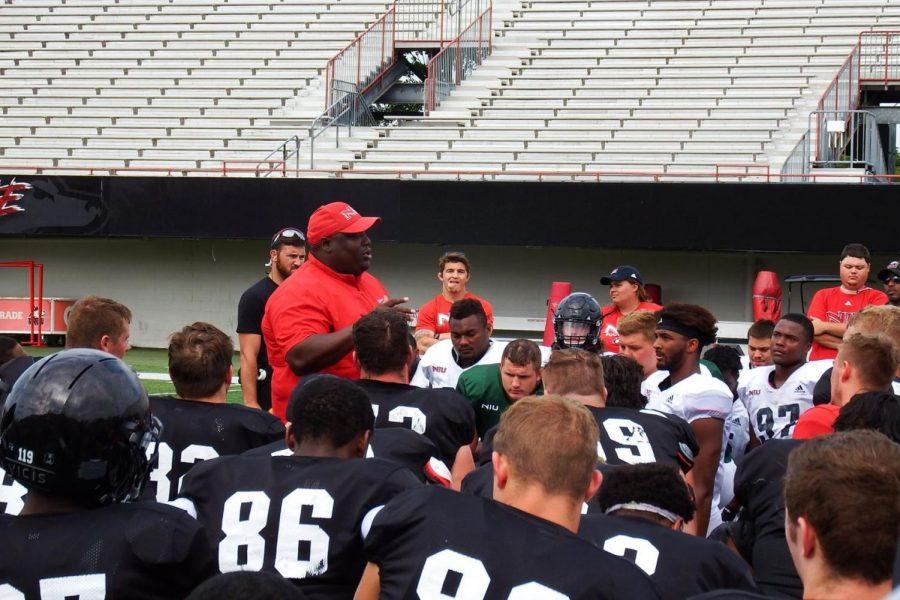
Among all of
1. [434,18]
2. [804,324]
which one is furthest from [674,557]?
[434,18]

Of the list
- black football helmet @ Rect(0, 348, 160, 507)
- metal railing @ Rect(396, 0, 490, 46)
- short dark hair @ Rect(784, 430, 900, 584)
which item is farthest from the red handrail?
black football helmet @ Rect(0, 348, 160, 507)

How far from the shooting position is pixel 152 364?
14.2 meters

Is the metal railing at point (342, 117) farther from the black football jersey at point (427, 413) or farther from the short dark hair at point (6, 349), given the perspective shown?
the black football jersey at point (427, 413)

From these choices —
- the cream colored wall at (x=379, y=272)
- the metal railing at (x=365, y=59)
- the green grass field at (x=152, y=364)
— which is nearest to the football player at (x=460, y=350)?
the green grass field at (x=152, y=364)

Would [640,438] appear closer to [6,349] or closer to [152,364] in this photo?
[6,349]

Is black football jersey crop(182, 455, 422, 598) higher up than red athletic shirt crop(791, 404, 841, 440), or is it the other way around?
red athletic shirt crop(791, 404, 841, 440)

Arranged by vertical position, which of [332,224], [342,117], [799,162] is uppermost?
[342,117]

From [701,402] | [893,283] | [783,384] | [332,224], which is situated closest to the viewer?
[701,402]

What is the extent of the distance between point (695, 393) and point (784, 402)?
1066 millimetres

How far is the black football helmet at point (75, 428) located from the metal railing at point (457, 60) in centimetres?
1574

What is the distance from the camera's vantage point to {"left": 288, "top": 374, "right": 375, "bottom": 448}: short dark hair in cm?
307

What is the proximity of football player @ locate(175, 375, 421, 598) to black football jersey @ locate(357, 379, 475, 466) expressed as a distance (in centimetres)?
83

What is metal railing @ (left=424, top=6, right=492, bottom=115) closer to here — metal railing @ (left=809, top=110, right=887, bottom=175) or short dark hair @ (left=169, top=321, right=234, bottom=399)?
metal railing @ (left=809, top=110, right=887, bottom=175)

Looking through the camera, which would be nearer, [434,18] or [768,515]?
[768,515]
